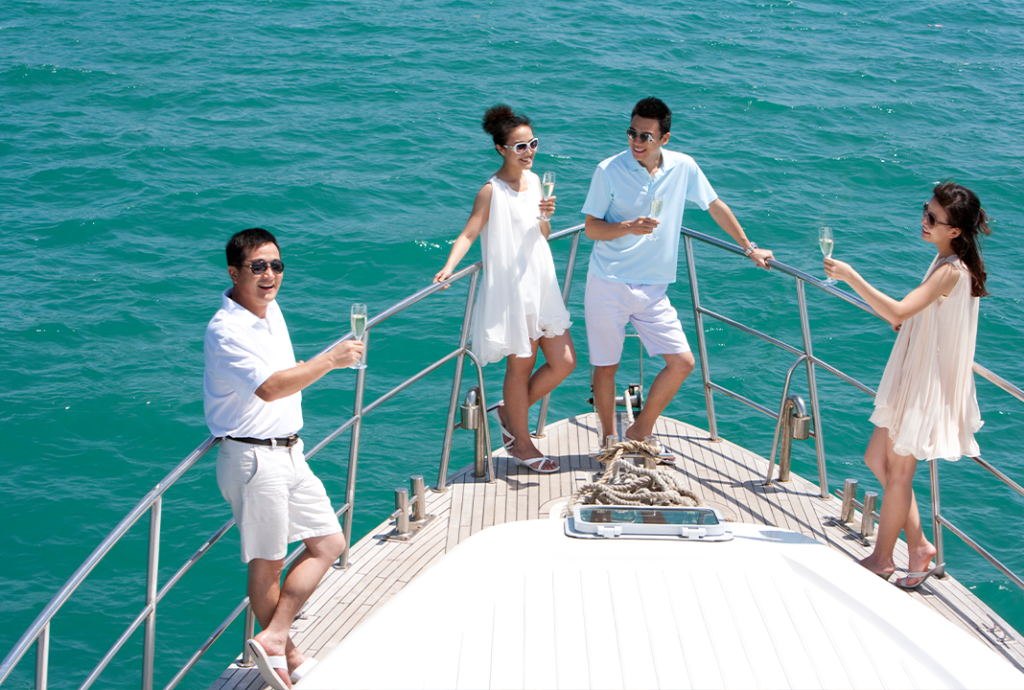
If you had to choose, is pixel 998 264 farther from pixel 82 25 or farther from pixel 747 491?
pixel 82 25

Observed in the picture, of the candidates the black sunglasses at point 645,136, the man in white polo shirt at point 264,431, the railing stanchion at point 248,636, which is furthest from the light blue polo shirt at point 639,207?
the railing stanchion at point 248,636

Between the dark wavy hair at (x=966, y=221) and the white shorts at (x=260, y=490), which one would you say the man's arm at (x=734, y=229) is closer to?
the dark wavy hair at (x=966, y=221)

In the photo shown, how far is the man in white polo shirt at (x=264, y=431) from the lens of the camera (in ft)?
10.6

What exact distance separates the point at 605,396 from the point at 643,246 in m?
0.84

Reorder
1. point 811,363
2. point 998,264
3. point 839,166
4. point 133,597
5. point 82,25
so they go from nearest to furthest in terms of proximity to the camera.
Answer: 1. point 811,363
2. point 133,597
3. point 998,264
4. point 839,166
5. point 82,25

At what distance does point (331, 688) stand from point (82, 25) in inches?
747

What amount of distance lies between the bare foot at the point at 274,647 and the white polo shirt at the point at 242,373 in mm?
687

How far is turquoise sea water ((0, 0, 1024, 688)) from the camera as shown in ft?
26.6

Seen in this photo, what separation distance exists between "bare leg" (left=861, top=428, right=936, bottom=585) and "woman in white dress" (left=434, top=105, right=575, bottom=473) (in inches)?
63.1

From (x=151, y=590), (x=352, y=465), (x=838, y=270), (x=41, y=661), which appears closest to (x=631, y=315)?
(x=838, y=270)

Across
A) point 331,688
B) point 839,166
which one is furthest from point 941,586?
point 839,166

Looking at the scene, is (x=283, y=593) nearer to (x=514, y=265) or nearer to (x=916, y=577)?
(x=514, y=265)

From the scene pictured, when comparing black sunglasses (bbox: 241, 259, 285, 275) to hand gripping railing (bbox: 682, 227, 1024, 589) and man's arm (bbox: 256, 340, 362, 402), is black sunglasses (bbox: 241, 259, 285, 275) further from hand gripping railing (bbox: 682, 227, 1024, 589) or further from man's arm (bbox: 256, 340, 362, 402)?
hand gripping railing (bbox: 682, 227, 1024, 589)

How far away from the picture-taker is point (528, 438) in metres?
5.23
